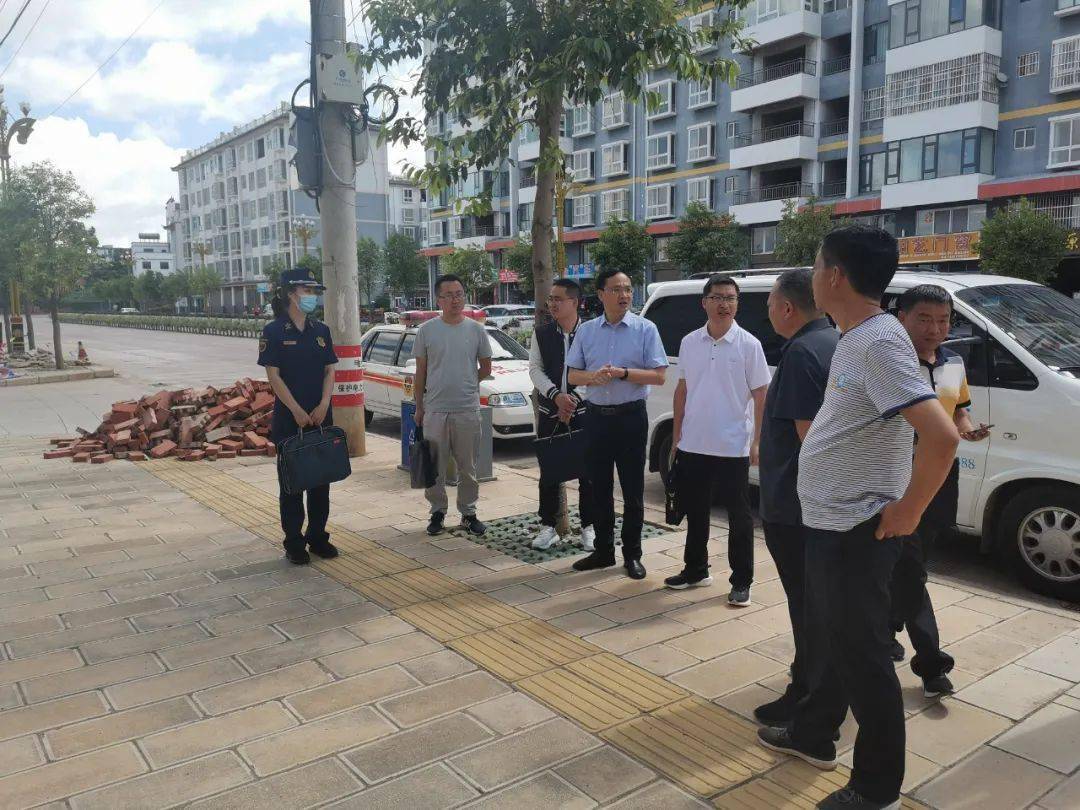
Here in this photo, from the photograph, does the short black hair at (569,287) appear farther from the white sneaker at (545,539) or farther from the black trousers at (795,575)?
the black trousers at (795,575)

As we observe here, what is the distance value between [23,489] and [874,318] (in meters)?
8.37

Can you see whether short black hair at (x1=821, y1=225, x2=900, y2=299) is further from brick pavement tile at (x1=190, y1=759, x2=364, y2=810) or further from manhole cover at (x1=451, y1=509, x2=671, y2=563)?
manhole cover at (x1=451, y1=509, x2=671, y2=563)

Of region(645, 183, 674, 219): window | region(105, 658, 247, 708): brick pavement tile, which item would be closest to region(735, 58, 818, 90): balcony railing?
Answer: region(645, 183, 674, 219): window

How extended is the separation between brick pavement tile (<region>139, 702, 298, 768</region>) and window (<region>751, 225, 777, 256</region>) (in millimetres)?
37039

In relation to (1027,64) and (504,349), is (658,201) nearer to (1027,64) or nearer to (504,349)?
(1027,64)

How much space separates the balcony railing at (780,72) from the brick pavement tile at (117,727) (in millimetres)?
36857

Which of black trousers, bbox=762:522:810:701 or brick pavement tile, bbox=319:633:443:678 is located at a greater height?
black trousers, bbox=762:522:810:701

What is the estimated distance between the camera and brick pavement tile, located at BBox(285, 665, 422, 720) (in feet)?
12.0

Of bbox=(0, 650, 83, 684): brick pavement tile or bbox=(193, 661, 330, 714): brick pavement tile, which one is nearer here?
bbox=(193, 661, 330, 714): brick pavement tile

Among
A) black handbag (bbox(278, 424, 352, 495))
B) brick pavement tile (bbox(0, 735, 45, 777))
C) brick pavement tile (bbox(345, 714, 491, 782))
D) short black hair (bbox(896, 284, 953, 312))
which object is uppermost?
short black hair (bbox(896, 284, 953, 312))

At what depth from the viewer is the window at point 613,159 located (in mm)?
46031

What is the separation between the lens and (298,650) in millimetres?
4297

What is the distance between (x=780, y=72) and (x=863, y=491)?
130ft

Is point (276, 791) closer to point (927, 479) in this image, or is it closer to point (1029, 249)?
point (927, 479)
